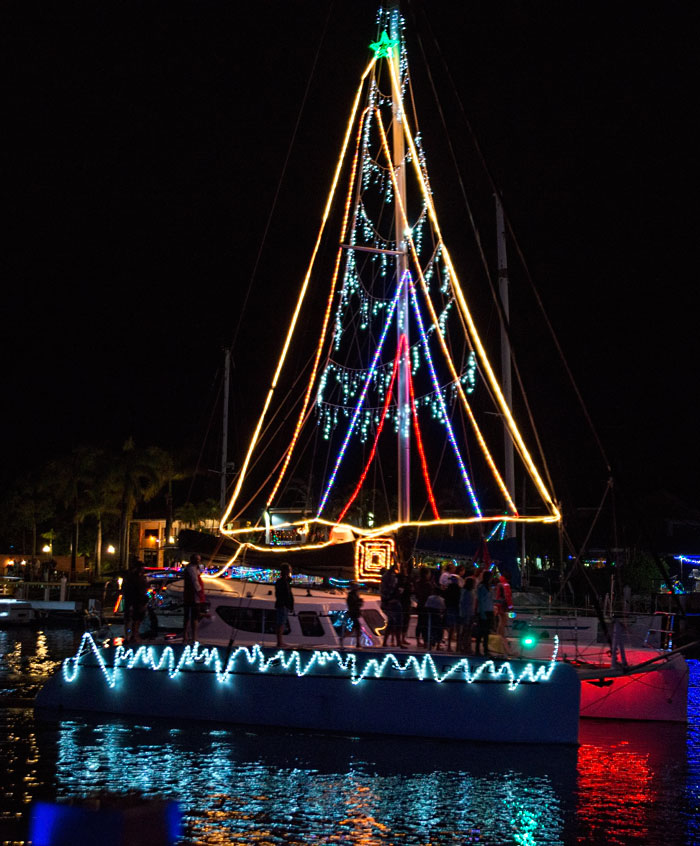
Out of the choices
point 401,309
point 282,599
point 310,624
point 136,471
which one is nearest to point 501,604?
point 310,624

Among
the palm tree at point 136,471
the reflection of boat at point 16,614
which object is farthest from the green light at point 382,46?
the palm tree at point 136,471

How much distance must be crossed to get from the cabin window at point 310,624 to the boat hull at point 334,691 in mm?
1466

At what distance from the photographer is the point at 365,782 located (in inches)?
583

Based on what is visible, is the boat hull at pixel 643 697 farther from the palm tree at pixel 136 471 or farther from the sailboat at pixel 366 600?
the palm tree at pixel 136 471

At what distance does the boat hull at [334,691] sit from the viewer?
16828mm

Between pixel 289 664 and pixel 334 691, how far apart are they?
1.02 m

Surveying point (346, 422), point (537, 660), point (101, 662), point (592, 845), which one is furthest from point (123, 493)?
point (592, 845)

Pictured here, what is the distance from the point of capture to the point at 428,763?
52.5ft

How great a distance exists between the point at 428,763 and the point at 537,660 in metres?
2.58

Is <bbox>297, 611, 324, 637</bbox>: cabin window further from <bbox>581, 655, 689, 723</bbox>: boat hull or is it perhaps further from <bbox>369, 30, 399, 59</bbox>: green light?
<bbox>369, 30, 399, 59</bbox>: green light

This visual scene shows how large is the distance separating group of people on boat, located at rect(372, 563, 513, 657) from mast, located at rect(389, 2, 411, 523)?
1.56 meters

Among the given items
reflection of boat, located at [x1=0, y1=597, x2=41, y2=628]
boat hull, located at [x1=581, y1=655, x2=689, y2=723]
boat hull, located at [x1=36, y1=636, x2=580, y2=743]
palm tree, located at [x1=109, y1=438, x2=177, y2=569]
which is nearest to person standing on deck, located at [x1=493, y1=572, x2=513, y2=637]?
boat hull, located at [x1=581, y1=655, x2=689, y2=723]

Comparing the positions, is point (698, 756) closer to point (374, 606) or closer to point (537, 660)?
point (537, 660)

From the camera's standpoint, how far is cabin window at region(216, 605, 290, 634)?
64.9ft
